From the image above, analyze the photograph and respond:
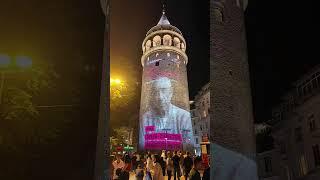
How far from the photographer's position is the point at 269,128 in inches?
1039

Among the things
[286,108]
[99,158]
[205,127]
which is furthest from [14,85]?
[205,127]

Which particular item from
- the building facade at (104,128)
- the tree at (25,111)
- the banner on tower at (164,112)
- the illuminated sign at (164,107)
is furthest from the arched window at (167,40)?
the tree at (25,111)

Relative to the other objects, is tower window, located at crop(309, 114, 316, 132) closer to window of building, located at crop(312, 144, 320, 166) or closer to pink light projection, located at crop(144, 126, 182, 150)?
window of building, located at crop(312, 144, 320, 166)

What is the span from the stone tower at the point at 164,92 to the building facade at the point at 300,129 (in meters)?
9.63

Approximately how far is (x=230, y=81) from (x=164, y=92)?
2195 cm

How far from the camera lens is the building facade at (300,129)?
58.7 ft

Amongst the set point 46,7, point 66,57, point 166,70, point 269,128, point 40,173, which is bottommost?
point 40,173

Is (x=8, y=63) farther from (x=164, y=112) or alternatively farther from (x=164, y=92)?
(x=164, y=92)

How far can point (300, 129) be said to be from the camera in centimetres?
2006

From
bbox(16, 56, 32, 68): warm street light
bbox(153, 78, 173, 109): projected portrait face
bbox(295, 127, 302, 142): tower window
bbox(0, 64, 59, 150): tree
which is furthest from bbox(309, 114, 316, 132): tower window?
bbox(153, 78, 173, 109): projected portrait face

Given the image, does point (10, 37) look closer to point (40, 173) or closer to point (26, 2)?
point (26, 2)

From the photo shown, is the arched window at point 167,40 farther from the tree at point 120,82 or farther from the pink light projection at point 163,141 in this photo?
the tree at point 120,82

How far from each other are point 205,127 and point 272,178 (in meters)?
19.4

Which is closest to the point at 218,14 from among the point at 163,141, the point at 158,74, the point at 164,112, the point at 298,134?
the point at 298,134
